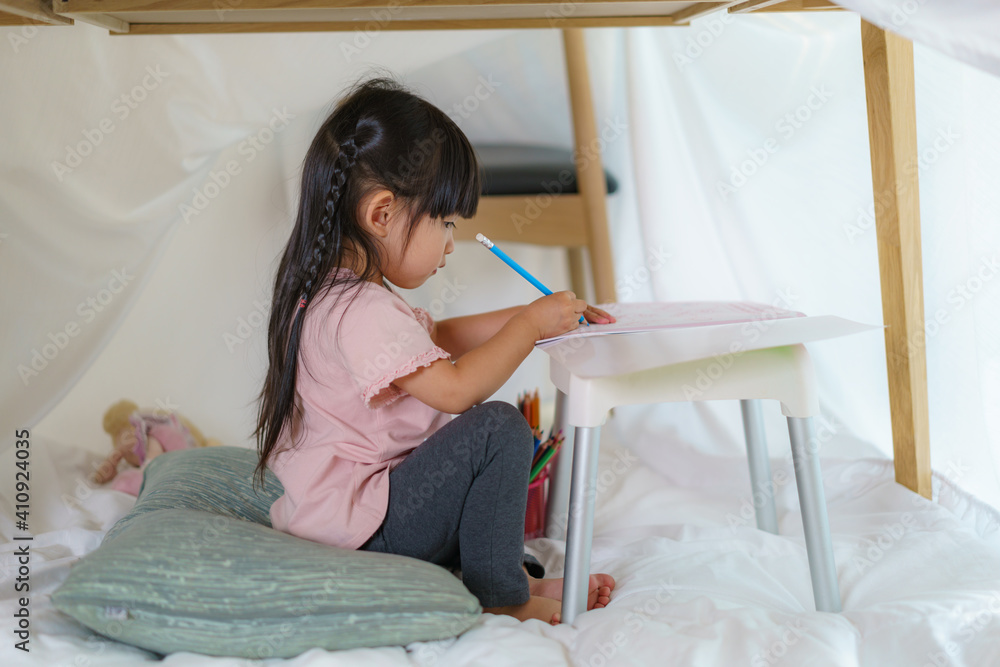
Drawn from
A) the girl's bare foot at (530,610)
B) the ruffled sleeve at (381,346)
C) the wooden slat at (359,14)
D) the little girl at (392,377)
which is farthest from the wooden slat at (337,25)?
the girl's bare foot at (530,610)

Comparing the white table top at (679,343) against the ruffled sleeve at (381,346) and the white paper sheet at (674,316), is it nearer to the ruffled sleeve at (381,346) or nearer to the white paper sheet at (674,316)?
the white paper sheet at (674,316)

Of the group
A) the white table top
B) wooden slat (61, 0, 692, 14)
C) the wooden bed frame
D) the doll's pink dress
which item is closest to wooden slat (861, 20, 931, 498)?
the wooden bed frame

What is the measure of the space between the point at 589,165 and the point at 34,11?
0.96 meters

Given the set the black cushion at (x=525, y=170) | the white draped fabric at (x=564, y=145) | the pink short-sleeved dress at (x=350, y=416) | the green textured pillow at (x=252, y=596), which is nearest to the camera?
the green textured pillow at (x=252, y=596)

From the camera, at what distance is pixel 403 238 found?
0.82 metres

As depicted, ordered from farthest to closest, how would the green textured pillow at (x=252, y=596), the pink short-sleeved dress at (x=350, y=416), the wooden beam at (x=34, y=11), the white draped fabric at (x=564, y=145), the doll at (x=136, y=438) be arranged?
the doll at (x=136, y=438) → the white draped fabric at (x=564, y=145) → the wooden beam at (x=34, y=11) → the pink short-sleeved dress at (x=350, y=416) → the green textured pillow at (x=252, y=596)

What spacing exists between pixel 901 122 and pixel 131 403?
1194 mm

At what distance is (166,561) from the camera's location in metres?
0.65

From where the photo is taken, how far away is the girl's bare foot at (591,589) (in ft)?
2.62

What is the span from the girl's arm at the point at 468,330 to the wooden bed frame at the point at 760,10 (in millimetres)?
357

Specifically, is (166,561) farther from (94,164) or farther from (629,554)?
(94,164)

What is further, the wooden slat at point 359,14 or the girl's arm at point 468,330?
the girl's arm at point 468,330

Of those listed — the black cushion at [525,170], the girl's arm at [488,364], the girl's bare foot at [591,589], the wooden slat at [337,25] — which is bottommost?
the girl's bare foot at [591,589]

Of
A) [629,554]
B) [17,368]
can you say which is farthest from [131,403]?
[629,554]
